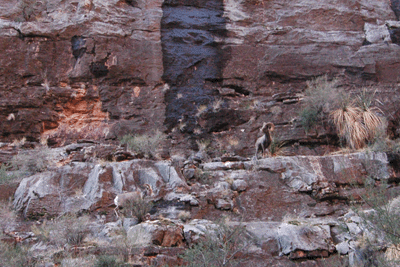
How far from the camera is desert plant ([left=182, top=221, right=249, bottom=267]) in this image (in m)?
6.07

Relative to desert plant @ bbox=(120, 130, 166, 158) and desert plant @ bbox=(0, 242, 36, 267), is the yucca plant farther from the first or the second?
desert plant @ bbox=(0, 242, 36, 267)

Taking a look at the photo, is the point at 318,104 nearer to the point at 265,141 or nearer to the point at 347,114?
the point at 347,114

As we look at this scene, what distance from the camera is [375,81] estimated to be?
563 inches

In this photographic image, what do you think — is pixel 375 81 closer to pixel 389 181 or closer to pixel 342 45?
pixel 342 45

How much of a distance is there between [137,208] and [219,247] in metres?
2.17

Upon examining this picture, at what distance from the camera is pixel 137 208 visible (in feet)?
25.6

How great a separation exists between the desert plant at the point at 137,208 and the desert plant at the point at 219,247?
1.47 meters

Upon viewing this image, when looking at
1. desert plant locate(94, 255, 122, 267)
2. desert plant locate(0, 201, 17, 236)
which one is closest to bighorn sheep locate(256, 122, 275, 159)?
desert plant locate(94, 255, 122, 267)

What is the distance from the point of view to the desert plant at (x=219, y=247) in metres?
6.07

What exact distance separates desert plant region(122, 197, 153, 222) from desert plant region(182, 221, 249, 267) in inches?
57.7

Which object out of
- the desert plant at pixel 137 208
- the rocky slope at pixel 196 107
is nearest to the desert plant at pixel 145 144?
the rocky slope at pixel 196 107

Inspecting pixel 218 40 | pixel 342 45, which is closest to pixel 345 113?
pixel 342 45

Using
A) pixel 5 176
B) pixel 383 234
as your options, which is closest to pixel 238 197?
pixel 383 234

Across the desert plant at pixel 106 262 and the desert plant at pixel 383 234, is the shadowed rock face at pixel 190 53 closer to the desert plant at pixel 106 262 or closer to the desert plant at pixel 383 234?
the desert plant at pixel 106 262
